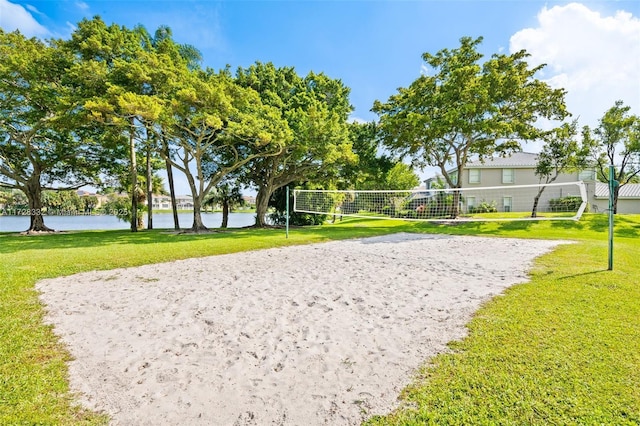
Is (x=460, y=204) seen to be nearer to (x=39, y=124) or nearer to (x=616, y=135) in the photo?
(x=616, y=135)

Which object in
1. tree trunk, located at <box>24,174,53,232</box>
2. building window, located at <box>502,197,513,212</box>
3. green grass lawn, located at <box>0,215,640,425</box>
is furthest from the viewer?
building window, located at <box>502,197,513,212</box>

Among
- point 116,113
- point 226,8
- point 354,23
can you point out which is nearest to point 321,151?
point 354,23

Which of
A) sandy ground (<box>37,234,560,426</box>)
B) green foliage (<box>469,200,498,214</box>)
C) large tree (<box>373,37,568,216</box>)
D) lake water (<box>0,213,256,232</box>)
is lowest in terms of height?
lake water (<box>0,213,256,232</box>)

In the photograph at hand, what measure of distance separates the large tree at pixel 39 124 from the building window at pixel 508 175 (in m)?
29.4

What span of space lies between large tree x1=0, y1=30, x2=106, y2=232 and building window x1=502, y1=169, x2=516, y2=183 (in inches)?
1156

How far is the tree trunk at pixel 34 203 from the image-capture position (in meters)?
17.0

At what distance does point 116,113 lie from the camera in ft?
38.5

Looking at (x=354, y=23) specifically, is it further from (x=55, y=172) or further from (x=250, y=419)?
(x=55, y=172)

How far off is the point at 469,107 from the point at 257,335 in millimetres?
15125

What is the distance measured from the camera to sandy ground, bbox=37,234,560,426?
2.18m

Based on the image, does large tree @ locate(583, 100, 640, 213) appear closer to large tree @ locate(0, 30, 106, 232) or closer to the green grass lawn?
the green grass lawn

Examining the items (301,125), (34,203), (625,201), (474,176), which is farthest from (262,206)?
(625,201)

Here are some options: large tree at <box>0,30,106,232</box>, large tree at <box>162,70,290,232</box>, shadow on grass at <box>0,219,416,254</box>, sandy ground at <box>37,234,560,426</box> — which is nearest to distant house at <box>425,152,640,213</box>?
shadow on grass at <box>0,219,416,254</box>

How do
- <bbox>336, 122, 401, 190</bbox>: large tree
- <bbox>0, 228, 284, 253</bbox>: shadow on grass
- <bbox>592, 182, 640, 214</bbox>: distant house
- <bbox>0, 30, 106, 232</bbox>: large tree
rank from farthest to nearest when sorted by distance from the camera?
<bbox>592, 182, 640, 214</bbox>: distant house < <bbox>336, 122, 401, 190</bbox>: large tree < <bbox>0, 30, 106, 232</bbox>: large tree < <bbox>0, 228, 284, 253</bbox>: shadow on grass
